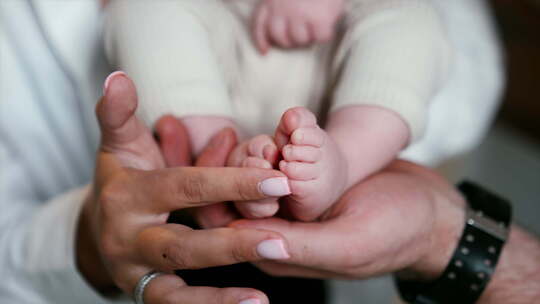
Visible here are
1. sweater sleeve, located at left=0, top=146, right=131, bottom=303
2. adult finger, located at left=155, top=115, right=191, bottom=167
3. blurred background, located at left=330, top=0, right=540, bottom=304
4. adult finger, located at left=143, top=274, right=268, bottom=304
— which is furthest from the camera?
blurred background, located at left=330, top=0, right=540, bottom=304

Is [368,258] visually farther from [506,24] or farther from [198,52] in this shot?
[506,24]

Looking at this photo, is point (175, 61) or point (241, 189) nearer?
point (241, 189)

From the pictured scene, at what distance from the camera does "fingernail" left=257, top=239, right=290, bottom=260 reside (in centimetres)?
33

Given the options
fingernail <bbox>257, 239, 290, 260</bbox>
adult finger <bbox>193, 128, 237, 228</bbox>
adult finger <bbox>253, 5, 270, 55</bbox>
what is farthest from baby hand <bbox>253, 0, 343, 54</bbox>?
fingernail <bbox>257, 239, 290, 260</bbox>

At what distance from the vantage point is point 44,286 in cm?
57

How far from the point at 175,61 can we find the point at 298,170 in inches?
A: 6.9

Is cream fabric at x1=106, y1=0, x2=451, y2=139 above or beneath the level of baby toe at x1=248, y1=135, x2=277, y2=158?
above

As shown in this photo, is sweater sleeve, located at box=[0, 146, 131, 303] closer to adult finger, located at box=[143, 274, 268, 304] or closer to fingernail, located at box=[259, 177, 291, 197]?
adult finger, located at box=[143, 274, 268, 304]

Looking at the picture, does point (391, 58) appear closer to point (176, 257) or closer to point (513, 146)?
point (176, 257)

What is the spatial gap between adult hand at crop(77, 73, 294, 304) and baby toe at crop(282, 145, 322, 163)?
1cm

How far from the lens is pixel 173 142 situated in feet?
1.41

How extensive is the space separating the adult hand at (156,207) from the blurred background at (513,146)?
15.2 inches

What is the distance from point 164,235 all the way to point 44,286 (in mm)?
285

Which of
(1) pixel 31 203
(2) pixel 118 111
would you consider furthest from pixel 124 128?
(1) pixel 31 203
